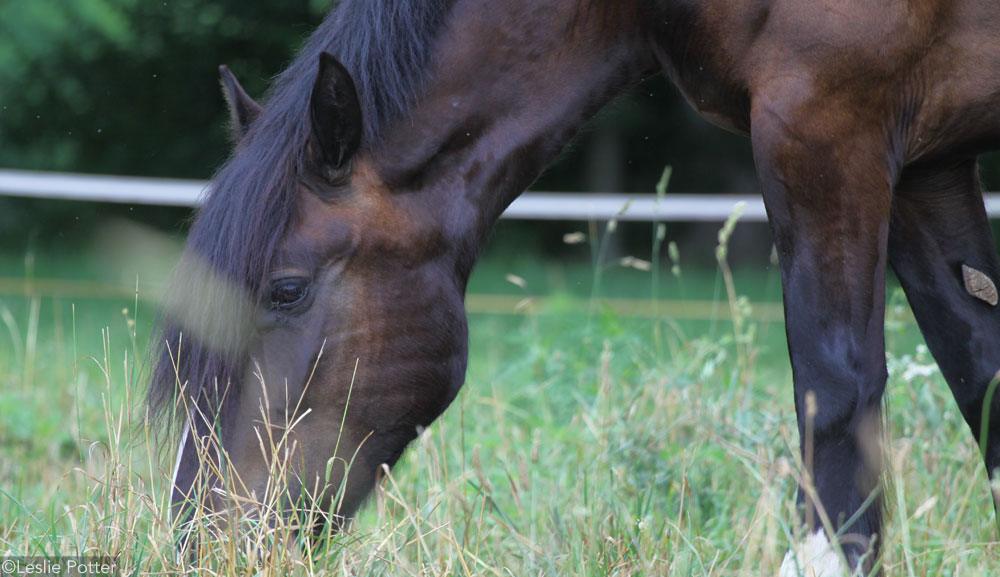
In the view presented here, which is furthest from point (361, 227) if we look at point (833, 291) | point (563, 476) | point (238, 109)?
point (563, 476)

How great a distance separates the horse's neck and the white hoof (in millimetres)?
986

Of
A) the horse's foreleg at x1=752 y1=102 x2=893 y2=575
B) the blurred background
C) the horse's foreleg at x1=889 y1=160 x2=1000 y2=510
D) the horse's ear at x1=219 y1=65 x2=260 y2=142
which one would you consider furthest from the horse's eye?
the blurred background

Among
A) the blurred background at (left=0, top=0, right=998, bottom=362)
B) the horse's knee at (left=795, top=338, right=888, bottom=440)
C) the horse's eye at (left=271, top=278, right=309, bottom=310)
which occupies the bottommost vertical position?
Answer: the blurred background at (left=0, top=0, right=998, bottom=362)

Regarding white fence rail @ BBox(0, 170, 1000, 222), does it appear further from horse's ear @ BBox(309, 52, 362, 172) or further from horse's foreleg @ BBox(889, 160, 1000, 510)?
horse's ear @ BBox(309, 52, 362, 172)

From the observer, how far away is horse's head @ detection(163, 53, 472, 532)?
84.6 inches

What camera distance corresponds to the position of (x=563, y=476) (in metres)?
3.21

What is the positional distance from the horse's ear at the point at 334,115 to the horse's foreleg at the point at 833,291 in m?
0.85

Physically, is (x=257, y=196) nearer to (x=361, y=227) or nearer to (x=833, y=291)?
(x=361, y=227)

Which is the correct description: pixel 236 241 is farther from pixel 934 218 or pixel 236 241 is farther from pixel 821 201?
pixel 934 218

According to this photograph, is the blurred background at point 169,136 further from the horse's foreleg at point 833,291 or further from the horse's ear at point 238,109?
the horse's foreleg at point 833,291

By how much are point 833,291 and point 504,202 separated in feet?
2.62

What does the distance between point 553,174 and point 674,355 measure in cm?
802

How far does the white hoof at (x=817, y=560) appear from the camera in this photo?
76.9 inches

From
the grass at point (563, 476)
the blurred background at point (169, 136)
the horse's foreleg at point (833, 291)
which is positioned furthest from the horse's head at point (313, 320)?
the blurred background at point (169, 136)
